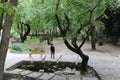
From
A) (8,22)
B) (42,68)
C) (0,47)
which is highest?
(8,22)

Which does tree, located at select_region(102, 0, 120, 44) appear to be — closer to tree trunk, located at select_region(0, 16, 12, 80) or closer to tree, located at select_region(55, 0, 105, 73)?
tree, located at select_region(55, 0, 105, 73)

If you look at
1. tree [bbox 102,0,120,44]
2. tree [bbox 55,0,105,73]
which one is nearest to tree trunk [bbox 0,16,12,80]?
tree [bbox 55,0,105,73]

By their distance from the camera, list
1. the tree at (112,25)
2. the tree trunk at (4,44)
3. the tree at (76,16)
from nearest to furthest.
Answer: the tree trunk at (4,44)
the tree at (76,16)
the tree at (112,25)

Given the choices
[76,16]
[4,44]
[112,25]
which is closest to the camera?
[4,44]

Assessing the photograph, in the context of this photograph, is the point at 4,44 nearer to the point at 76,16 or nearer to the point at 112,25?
the point at 76,16

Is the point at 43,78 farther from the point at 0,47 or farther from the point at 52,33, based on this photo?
the point at 52,33

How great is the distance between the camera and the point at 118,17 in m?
28.6

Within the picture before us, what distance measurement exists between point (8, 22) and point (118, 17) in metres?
21.4

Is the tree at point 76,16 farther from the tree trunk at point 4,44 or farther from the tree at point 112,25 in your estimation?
the tree at point 112,25

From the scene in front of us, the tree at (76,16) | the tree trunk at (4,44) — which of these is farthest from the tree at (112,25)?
the tree trunk at (4,44)

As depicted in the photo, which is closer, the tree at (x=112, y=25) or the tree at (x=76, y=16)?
the tree at (x=76, y=16)

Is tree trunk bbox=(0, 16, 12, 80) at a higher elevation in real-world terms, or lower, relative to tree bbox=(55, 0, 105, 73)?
lower

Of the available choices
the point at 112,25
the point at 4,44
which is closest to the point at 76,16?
the point at 4,44

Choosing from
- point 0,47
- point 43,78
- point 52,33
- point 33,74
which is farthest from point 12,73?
point 52,33
